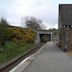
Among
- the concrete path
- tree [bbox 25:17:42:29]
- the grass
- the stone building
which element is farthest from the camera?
tree [bbox 25:17:42:29]

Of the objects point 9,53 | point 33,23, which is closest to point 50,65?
point 9,53

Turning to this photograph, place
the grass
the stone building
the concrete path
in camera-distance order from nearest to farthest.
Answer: the concrete path, the grass, the stone building

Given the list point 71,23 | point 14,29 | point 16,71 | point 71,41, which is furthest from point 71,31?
point 16,71

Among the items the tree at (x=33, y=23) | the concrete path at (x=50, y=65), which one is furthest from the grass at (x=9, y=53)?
the tree at (x=33, y=23)

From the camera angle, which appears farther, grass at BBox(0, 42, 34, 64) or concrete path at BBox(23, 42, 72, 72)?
grass at BBox(0, 42, 34, 64)

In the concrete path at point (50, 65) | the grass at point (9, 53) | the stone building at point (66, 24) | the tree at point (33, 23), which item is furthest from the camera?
the tree at point (33, 23)

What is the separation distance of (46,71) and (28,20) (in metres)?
138

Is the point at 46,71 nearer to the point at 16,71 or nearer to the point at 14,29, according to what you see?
the point at 16,71

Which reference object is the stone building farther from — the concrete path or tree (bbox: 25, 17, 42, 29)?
tree (bbox: 25, 17, 42, 29)

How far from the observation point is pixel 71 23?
6316cm

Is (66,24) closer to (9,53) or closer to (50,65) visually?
(9,53)

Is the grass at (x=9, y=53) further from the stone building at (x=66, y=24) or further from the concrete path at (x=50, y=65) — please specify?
the stone building at (x=66, y=24)

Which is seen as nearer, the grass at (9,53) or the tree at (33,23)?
the grass at (9,53)

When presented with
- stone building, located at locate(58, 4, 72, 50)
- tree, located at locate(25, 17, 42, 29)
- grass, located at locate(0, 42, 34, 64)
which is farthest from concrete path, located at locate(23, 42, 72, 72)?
tree, located at locate(25, 17, 42, 29)
